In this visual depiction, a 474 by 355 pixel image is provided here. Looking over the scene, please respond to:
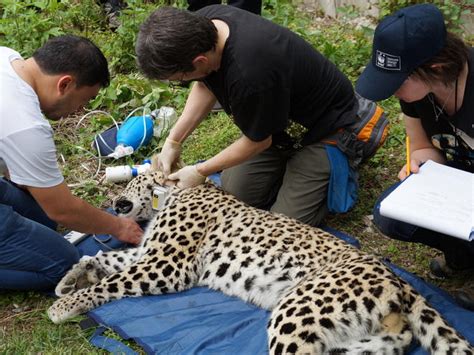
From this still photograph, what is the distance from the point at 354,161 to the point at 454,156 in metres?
1.13

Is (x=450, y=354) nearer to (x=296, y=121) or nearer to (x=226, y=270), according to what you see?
(x=226, y=270)

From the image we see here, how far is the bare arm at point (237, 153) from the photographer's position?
15.6 ft

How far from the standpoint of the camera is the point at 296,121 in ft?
17.6

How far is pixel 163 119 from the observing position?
266 inches

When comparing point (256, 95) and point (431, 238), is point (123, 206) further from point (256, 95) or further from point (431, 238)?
point (431, 238)

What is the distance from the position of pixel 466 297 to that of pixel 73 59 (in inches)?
124

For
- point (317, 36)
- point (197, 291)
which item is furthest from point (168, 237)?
point (317, 36)

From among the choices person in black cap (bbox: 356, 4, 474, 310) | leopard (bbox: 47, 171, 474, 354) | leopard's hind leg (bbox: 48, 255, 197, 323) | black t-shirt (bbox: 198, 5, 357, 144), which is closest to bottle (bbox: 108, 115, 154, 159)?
leopard (bbox: 47, 171, 474, 354)

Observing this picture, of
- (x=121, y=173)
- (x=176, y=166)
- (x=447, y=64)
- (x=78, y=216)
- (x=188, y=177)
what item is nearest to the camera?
(x=447, y=64)

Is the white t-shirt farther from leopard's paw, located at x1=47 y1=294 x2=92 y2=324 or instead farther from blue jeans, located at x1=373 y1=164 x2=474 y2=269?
blue jeans, located at x1=373 y1=164 x2=474 y2=269

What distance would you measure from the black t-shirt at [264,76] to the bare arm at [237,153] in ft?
0.31

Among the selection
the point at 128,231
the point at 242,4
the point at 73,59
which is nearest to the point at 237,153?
the point at 128,231

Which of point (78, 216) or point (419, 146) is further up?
point (419, 146)

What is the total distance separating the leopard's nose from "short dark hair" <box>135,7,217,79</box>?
59.8 inches
